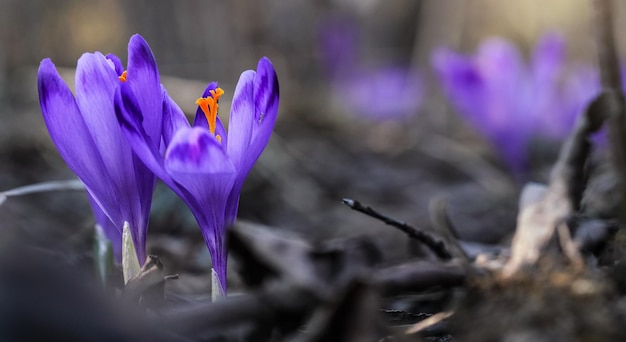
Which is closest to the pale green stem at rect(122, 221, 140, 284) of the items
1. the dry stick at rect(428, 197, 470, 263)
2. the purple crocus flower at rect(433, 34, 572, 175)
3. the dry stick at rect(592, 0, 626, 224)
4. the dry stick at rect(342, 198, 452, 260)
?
the dry stick at rect(342, 198, 452, 260)

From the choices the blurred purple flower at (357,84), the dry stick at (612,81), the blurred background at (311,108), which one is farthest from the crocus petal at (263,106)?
the blurred purple flower at (357,84)

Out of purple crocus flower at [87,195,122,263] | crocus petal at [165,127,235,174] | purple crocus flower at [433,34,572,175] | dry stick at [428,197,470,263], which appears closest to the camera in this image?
crocus petal at [165,127,235,174]

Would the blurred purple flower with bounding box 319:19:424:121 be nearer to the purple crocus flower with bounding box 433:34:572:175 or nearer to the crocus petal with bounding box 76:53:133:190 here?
the purple crocus flower with bounding box 433:34:572:175

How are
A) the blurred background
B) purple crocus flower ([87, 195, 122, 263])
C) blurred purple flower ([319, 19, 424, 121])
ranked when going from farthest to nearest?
blurred purple flower ([319, 19, 424, 121])
the blurred background
purple crocus flower ([87, 195, 122, 263])

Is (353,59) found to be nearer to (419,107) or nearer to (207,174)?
(419,107)

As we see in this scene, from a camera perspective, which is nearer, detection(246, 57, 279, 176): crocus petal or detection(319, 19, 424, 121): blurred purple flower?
detection(246, 57, 279, 176): crocus petal

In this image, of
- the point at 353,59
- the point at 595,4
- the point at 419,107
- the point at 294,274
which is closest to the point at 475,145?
the point at 419,107

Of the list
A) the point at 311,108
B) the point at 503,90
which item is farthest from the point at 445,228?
the point at 311,108
